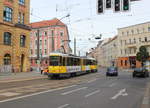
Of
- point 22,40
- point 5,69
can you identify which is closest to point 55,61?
point 5,69

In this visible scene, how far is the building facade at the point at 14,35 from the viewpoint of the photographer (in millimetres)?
35588

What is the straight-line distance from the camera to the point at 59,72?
25750 millimetres

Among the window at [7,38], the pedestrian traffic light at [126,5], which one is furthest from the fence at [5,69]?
the pedestrian traffic light at [126,5]

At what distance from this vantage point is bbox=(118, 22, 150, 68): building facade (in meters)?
69.0

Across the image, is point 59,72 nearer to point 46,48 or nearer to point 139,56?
point 139,56

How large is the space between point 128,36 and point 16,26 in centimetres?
4747

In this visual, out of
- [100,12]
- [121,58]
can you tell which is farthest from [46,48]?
[100,12]

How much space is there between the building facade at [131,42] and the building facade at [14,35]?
39.7 m

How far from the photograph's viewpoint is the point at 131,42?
244 ft

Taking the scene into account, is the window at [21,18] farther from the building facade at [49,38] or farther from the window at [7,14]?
the building facade at [49,38]

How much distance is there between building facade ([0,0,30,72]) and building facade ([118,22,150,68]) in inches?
1563

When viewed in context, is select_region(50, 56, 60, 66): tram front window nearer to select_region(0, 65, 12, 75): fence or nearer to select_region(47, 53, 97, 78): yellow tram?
select_region(47, 53, 97, 78): yellow tram

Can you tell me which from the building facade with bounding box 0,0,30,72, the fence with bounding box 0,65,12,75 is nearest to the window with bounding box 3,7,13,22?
the building facade with bounding box 0,0,30,72

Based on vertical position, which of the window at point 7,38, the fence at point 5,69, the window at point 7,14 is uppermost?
the window at point 7,14
